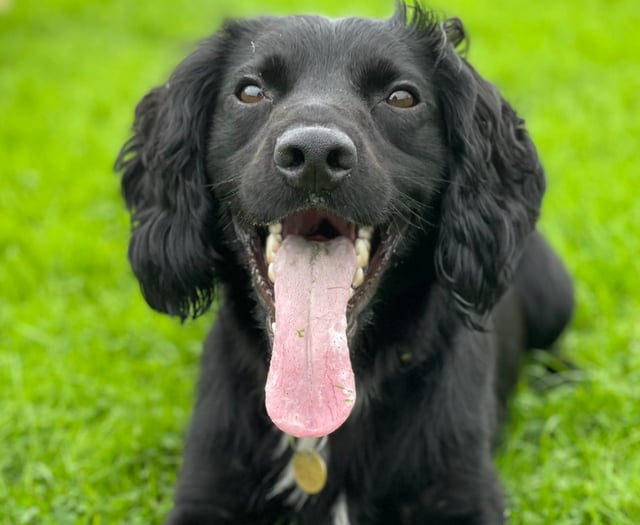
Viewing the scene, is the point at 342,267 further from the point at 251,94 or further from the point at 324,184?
Result: the point at 251,94

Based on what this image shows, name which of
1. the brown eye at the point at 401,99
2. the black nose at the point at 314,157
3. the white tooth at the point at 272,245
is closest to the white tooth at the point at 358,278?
the white tooth at the point at 272,245

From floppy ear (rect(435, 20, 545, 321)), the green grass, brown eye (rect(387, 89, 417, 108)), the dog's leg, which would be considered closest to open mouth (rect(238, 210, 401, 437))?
floppy ear (rect(435, 20, 545, 321))

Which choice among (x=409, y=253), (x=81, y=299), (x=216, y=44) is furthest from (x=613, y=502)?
(x=81, y=299)

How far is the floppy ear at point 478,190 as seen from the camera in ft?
9.83

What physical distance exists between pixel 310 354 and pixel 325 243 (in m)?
0.34

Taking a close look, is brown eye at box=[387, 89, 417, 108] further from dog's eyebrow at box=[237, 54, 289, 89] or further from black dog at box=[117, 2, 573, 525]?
dog's eyebrow at box=[237, 54, 289, 89]

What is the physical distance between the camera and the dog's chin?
287 cm

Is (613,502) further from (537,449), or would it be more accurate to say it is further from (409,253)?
(409,253)

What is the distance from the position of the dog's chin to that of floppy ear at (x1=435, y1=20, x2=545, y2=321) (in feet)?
0.64

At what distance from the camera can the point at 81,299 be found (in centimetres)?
488

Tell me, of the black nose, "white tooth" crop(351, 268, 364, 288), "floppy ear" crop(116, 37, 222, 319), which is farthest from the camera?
"floppy ear" crop(116, 37, 222, 319)

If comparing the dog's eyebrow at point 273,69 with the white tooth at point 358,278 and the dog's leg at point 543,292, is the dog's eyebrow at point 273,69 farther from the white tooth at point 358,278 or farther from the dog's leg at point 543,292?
the dog's leg at point 543,292

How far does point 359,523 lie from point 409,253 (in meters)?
0.86

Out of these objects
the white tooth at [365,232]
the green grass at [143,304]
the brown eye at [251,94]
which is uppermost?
the brown eye at [251,94]
